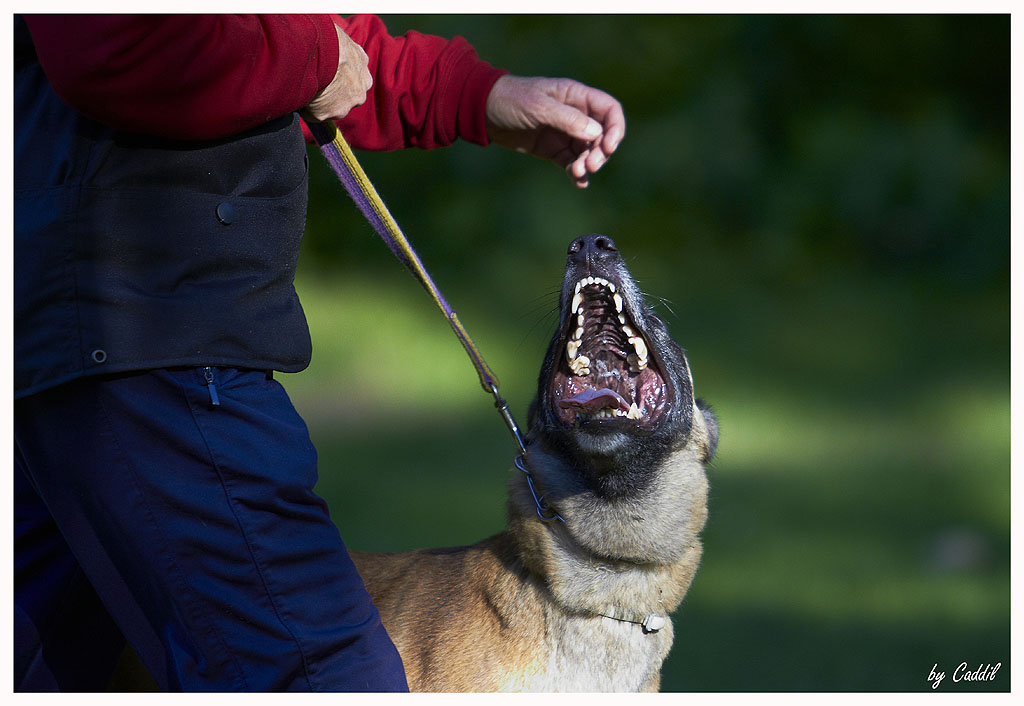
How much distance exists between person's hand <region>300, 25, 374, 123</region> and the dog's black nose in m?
0.55

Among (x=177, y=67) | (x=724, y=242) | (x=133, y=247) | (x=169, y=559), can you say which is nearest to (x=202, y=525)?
(x=169, y=559)

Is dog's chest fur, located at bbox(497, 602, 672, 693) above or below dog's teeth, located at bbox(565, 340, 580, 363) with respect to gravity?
below

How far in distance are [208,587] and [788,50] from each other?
8425 mm

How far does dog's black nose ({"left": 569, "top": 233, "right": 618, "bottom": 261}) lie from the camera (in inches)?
77.0

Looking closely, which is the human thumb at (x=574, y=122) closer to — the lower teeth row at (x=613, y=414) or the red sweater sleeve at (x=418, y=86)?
the red sweater sleeve at (x=418, y=86)

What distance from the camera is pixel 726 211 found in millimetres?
8625

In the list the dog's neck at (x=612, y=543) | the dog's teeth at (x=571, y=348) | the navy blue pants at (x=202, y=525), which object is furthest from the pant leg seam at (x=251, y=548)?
the dog's teeth at (x=571, y=348)

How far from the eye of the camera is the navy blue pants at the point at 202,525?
1.33 metres

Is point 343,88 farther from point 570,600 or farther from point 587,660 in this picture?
point 587,660

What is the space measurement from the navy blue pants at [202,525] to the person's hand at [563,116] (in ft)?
2.44

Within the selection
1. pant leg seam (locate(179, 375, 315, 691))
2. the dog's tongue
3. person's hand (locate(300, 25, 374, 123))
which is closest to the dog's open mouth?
the dog's tongue

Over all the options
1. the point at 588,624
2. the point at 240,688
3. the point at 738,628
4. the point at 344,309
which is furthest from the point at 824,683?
the point at 344,309

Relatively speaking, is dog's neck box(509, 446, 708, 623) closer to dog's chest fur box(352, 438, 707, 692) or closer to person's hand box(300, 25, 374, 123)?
dog's chest fur box(352, 438, 707, 692)

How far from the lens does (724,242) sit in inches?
337
